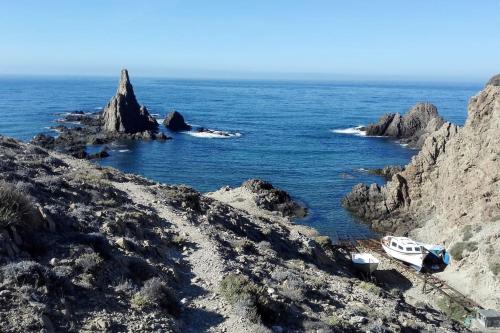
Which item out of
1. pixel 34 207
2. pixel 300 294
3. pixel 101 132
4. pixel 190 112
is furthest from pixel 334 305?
pixel 190 112

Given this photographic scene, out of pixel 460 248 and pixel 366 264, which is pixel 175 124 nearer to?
pixel 460 248

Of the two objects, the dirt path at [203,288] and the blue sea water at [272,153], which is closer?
the dirt path at [203,288]

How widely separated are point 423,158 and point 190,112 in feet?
308

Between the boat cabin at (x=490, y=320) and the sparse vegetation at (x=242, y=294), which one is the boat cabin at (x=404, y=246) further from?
the sparse vegetation at (x=242, y=294)

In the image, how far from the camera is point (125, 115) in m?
96.9

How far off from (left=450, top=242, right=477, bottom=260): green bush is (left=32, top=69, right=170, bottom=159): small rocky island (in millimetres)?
58286

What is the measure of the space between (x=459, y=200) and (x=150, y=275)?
101 feet

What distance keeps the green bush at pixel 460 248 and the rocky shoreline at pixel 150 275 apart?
1166cm

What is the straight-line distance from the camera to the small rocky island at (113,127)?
83.1m

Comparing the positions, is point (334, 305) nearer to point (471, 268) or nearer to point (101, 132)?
point (471, 268)

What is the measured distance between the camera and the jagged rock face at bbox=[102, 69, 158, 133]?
3765 inches

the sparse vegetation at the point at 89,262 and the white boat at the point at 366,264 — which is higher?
the sparse vegetation at the point at 89,262

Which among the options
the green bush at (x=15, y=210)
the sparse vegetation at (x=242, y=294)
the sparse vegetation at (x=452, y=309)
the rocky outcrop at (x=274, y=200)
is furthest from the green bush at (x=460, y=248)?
the green bush at (x=15, y=210)

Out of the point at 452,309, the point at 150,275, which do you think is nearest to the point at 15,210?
the point at 150,275
